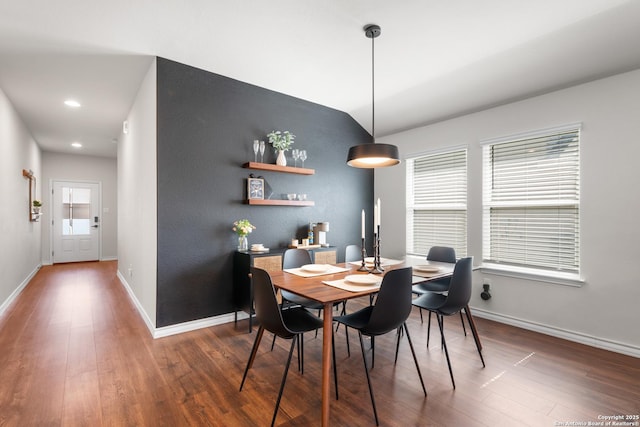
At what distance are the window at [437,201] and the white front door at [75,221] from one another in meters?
7.53

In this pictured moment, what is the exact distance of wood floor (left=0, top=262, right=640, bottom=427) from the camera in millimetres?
1866

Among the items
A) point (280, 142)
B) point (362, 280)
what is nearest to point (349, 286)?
point (362, 280)

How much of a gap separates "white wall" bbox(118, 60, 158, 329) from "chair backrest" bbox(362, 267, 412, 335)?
227cm

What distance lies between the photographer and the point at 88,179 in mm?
7633

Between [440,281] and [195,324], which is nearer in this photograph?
[195,324]

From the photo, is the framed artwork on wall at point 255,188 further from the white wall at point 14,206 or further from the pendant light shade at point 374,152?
the white wall at point 14,206

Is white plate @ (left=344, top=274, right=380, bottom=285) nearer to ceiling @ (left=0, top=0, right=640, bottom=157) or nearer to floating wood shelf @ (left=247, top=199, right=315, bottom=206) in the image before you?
floating wood shelf @ (left=247, top=199, right=315, bottom=206)

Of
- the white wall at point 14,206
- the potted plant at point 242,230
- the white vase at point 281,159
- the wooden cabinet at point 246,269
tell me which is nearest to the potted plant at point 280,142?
the white vase at point 281,159

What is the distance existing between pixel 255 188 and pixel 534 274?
315 centimetres

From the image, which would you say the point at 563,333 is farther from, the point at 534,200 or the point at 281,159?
the point at 281,159

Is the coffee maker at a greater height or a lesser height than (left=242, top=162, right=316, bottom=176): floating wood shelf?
lesser

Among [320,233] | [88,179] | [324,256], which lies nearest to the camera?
[324,256]

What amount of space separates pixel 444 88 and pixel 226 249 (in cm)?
305

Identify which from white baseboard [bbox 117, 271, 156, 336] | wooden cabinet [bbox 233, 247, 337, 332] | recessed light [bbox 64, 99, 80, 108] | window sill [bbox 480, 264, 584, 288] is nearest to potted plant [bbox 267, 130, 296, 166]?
wooden cabinet [bbox 233, 247, 337, 332]
